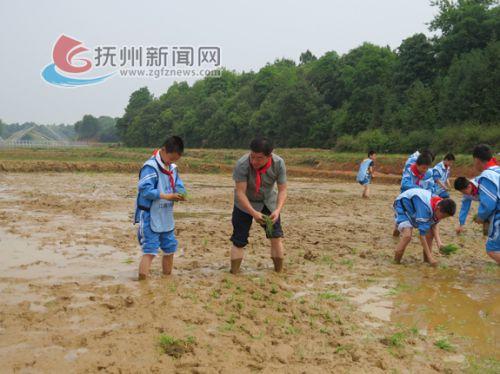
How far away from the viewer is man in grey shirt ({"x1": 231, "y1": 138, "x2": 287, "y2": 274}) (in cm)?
585

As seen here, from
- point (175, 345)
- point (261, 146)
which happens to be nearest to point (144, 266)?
point (261, 146)

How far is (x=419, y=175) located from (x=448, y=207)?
222cm

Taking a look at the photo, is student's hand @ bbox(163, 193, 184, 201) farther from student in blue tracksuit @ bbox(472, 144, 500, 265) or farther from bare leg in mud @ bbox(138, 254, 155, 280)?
student in blue tracksuit @ bbox(472, 144, 500, 265)

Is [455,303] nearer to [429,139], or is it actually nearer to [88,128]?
[429,139]

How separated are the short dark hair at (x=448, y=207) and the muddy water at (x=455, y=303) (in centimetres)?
86

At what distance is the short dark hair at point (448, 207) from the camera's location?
6254 mm

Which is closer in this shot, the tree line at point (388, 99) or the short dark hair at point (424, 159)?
the short dark hair at point (424, 159)

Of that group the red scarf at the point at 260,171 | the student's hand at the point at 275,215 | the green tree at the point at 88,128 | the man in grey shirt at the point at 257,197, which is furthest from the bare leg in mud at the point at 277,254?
the green tree at the point at 88,128

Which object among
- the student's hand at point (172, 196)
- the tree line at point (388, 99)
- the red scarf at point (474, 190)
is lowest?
the student's hand at point (172, 196)

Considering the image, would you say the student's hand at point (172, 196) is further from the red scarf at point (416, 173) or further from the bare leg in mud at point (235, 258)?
the red scarf at point (416, 173)

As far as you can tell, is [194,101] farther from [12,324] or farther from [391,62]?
[12,324]

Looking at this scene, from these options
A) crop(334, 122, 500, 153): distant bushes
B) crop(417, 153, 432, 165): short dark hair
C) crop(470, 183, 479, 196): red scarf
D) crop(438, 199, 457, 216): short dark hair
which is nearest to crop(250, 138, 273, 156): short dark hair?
crop(438, 199, 457, 216): short dark hair

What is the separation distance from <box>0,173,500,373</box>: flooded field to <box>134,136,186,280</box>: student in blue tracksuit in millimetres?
444

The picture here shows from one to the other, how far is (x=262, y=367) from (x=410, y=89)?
4194 centimetres
